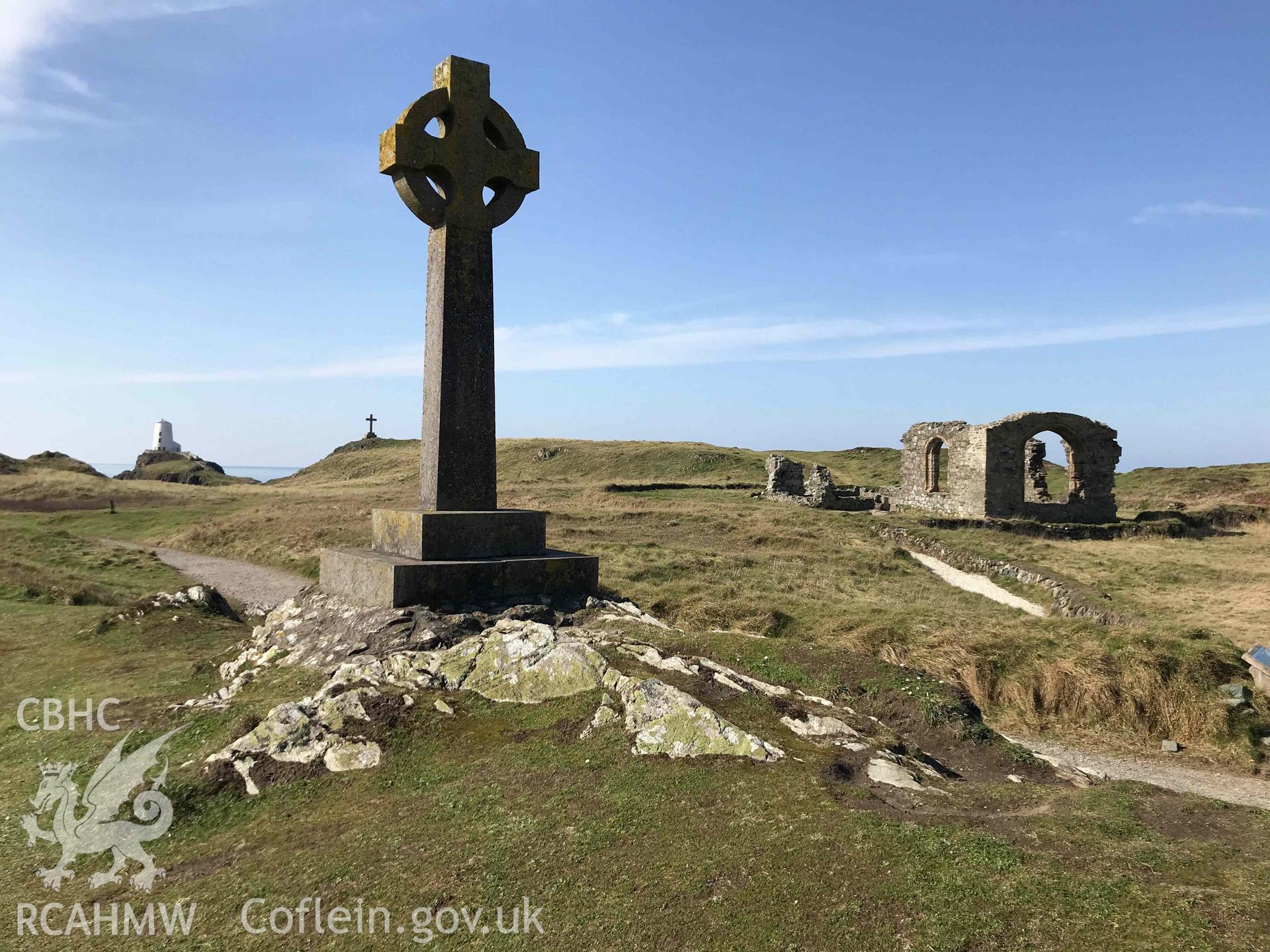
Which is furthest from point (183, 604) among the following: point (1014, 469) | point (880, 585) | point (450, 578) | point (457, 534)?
point (1014, 469)

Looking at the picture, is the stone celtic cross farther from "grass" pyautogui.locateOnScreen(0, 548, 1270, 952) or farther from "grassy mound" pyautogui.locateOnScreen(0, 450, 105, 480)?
"grassy mound" pyautogui.locateOnScreen(0, 450, 105, 480)

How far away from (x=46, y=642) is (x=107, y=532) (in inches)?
988

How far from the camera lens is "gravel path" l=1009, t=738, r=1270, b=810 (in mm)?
7840

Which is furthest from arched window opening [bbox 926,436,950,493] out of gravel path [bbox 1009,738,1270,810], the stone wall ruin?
gravel path [bbox 1009,738,1270,810]

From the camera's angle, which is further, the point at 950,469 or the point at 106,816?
the point at 950,469

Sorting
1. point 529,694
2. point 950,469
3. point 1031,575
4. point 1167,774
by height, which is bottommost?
point 1167,774

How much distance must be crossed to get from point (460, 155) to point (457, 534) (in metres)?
4.08

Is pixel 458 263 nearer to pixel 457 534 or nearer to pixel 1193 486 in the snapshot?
pixel 457 534

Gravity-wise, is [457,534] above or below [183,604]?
above

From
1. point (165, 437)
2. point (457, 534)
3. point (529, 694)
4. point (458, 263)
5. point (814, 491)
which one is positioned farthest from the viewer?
point (165, 437)

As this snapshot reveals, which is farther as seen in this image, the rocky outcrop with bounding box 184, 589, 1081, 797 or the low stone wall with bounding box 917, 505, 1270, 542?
the low stone wall with bounding box 917, 505, 1270, 542

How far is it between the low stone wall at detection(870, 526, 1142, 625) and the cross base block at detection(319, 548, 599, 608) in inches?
368

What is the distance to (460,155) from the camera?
29.3ft

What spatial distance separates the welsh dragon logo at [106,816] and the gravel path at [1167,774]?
7.12 meters
